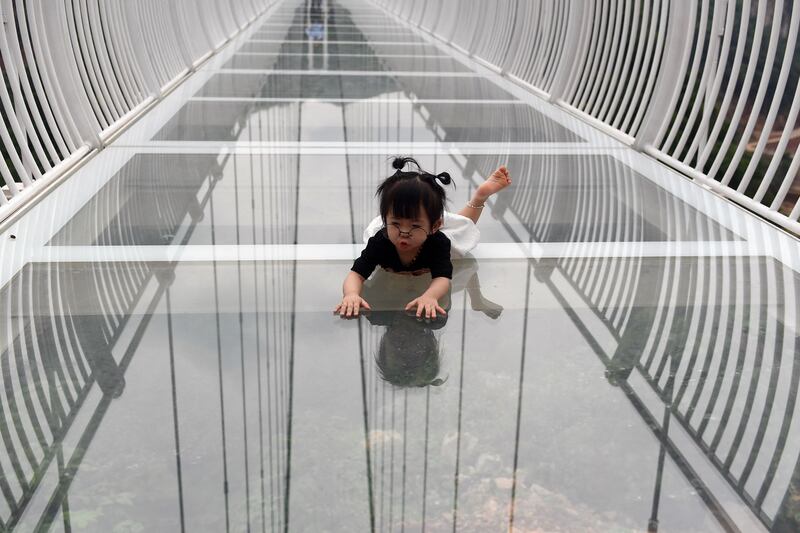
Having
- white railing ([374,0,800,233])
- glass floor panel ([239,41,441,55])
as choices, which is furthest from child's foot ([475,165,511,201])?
glass floor panel ([239,41,441,55])

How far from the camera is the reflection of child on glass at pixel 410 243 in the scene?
123 inches

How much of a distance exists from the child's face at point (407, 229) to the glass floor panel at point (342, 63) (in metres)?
7.87

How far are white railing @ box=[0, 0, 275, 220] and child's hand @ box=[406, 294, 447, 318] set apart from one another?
7.31 ft

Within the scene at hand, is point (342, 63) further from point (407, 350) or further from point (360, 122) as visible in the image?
point (407, 350)

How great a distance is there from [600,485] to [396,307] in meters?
1.29

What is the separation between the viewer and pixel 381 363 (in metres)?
2.72

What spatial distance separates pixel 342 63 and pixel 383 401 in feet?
32.1

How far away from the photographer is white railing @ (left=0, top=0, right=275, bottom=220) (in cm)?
469

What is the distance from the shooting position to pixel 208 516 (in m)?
1.94

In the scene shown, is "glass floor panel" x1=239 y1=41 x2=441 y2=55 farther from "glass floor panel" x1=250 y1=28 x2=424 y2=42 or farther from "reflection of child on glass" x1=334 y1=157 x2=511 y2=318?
"reflection of child on glass" x1=334 y1=157 x2=511 y2=318

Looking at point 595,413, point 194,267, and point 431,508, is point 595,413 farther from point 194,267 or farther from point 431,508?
point 194,267

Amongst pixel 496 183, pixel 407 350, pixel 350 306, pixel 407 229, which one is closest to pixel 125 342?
pixel 350 306

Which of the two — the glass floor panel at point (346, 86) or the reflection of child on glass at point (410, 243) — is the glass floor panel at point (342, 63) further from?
the reflection of child on glass at point (410, 243)

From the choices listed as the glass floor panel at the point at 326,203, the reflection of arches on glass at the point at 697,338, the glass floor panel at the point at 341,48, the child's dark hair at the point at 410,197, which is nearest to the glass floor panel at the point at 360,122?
the glass floor panel at the point at 326,203
